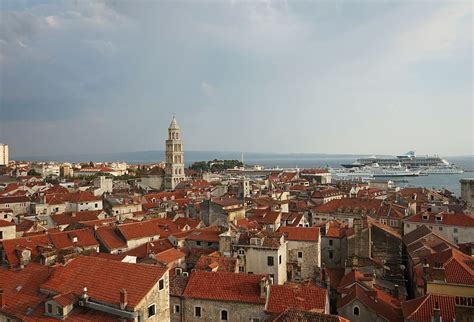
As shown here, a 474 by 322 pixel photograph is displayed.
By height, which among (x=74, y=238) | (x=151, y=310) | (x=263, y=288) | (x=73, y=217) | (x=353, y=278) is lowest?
(x=353, y=278)

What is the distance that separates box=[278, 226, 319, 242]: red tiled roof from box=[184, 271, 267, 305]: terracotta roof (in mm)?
13845

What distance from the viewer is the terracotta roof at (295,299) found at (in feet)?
76.6

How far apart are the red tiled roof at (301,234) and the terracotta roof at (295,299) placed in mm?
13668

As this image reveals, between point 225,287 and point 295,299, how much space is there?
4.30 metres

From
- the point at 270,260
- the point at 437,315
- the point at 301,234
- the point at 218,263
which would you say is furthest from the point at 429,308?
the point at 301,234

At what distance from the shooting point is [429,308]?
23500 mm

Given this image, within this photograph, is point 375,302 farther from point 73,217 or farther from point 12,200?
point 12,200

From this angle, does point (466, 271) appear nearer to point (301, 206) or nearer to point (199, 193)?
point (301, 206)

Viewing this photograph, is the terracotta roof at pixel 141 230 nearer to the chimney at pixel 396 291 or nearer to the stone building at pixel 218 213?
the stone building at pixel 218 213

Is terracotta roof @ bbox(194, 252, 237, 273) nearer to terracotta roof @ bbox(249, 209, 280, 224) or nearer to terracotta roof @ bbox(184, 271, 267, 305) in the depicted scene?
terracotta roof @ bbox(184, 271, 267, 305)

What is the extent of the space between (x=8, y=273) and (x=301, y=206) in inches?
2104

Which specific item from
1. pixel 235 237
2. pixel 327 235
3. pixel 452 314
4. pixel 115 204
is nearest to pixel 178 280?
pixel 235 237

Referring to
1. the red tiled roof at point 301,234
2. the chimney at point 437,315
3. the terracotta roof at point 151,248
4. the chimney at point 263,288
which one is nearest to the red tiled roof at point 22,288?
the chimney at point 263,288

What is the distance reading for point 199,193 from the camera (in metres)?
87.4
